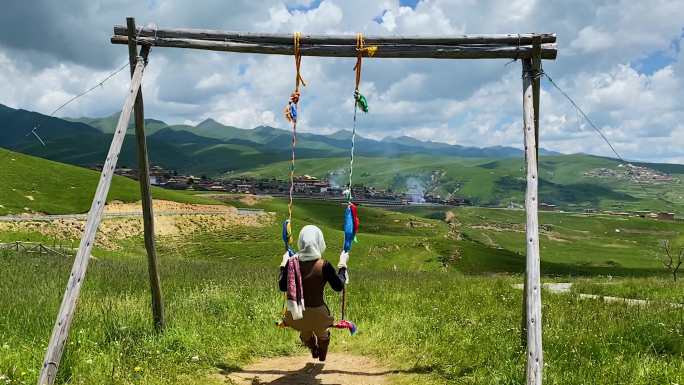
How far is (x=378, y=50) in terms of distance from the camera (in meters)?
8.89

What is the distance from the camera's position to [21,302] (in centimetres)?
1022

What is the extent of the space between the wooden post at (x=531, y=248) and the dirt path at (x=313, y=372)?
2511 millimetres

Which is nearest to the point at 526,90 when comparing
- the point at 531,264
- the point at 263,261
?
the point at 531,264

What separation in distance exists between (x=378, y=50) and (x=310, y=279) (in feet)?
14.0

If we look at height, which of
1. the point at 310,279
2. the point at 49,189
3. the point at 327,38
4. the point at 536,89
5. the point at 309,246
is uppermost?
the point at 327,38

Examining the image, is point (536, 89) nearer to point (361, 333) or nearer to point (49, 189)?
point (361, 333)

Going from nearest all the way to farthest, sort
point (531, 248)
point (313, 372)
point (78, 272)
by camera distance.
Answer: point (78, 272) < point (531, 248) < point (313, 372)

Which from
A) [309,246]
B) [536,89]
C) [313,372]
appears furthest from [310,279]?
[536,89]

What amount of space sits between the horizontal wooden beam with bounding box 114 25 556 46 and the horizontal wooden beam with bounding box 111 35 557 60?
6 cm

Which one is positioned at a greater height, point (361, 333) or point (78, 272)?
point (78, 272)

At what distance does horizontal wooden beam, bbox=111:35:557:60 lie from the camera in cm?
867

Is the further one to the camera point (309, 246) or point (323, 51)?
point (323, 51)

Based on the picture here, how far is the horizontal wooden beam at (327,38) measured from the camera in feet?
28.1

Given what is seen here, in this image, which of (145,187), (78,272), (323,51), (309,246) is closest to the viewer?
(78,272)
